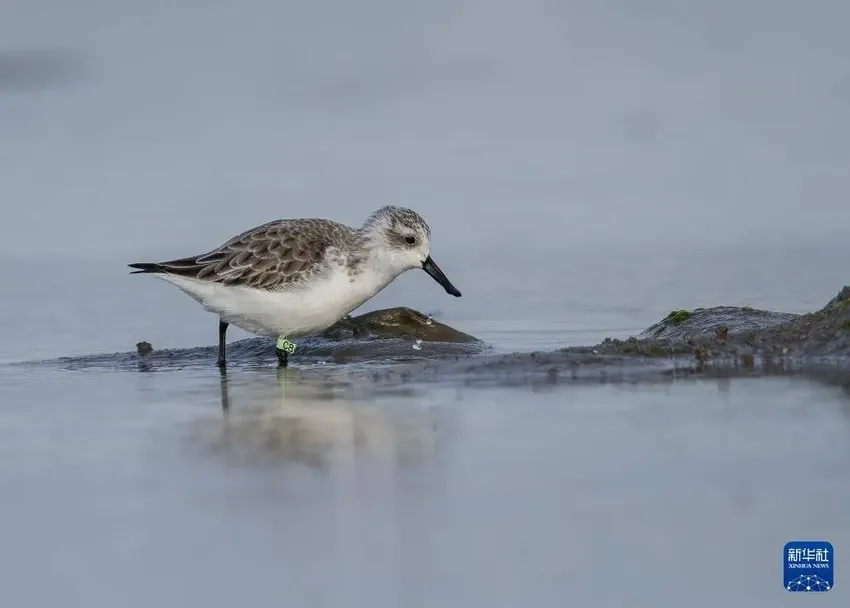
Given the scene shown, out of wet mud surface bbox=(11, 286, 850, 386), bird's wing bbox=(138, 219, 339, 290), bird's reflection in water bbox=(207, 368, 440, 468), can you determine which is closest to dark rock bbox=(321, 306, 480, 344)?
wet mud surface bbox=(11, 286, 850, 386)

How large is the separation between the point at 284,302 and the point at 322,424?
2.58m

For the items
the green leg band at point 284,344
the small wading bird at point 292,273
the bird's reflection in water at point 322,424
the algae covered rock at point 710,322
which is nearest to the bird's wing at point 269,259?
the small wading bird at point 292,273

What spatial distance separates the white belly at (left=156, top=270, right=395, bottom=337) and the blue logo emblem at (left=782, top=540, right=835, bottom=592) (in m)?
5.35

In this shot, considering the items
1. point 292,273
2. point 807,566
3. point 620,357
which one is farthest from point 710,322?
point 807,566

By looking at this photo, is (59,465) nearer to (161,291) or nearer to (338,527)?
(338,527)

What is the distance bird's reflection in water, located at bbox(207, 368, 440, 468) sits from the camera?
6.16 m

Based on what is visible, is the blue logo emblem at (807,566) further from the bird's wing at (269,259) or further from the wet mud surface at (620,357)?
the bird's wing at (269,259)

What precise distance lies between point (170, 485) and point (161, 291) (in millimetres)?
11578

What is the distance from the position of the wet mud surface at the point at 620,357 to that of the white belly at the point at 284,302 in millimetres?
351

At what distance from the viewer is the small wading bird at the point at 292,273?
9406 mm

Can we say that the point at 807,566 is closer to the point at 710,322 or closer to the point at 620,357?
the point at 620,357

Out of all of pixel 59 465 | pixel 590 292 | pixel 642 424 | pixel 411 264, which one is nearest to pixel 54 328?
pixel 411 264

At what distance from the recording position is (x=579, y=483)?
17.6 feet

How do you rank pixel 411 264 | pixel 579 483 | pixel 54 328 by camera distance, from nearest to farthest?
pixel 579 483 < pixel 411 264 < pixel 54 328
